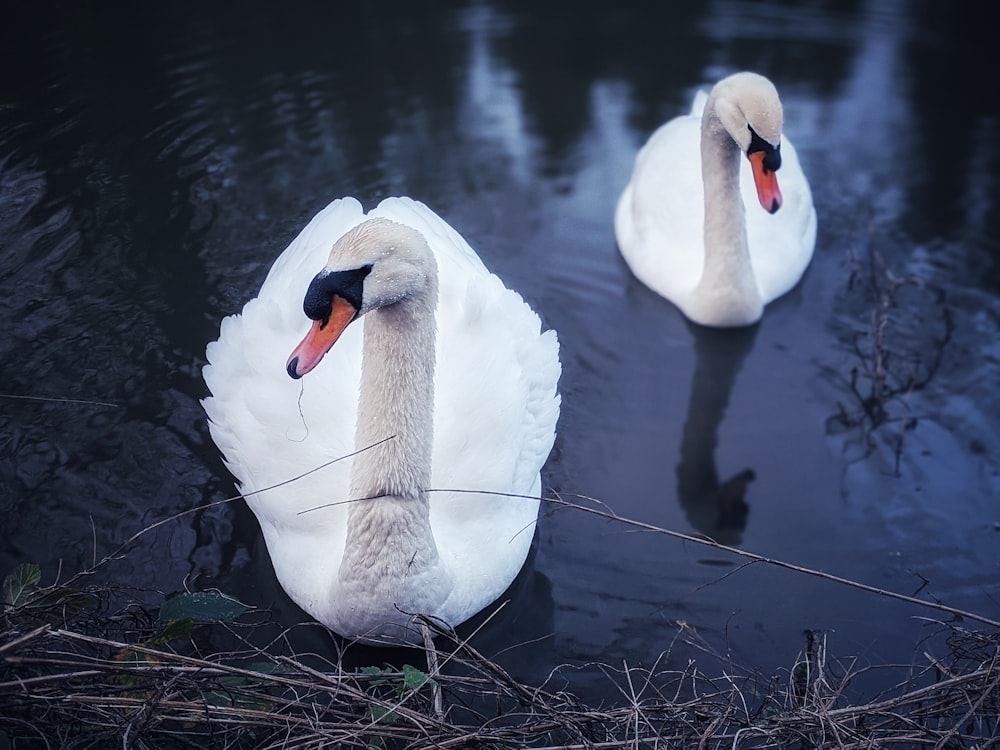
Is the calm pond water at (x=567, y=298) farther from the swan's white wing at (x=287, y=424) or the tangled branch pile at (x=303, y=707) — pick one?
the tangled branch pile at (x=303, y=707)

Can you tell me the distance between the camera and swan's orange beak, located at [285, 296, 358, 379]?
3.31 metres

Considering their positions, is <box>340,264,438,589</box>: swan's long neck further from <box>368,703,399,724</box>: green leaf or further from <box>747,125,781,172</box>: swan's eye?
<box>747,125,781,172</box>: swan's eye

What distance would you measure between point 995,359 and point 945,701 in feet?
11.2

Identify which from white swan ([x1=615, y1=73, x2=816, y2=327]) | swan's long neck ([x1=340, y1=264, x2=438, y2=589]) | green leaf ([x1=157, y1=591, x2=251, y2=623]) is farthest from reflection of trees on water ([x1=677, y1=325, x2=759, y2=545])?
green leaf ([x1=157, y1=591, x2=251, y2=623])

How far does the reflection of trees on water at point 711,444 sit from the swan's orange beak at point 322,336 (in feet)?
8.09

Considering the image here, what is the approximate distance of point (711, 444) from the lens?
5.71 metres

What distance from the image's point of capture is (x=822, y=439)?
563cm

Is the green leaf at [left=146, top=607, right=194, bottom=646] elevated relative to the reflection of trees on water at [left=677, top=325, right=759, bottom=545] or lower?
elevated


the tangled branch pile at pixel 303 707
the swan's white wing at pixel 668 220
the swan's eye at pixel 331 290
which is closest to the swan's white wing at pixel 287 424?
the tangled branch pile at pixel 303 707

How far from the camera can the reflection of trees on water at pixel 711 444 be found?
5.16 metres

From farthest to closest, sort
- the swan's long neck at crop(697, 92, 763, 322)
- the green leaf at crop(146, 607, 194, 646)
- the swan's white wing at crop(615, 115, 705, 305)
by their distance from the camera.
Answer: the swan's white wing at crop(615, 115, 705, 305) → the swan's long neck at crop(697, 92, 763, 322) → the green leaf at crop(146, 607, 194, 646)

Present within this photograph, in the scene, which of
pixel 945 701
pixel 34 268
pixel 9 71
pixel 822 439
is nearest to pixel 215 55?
pixel 9 71

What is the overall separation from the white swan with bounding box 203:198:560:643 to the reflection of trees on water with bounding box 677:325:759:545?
960 mm

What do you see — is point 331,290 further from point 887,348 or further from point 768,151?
point 887,348
